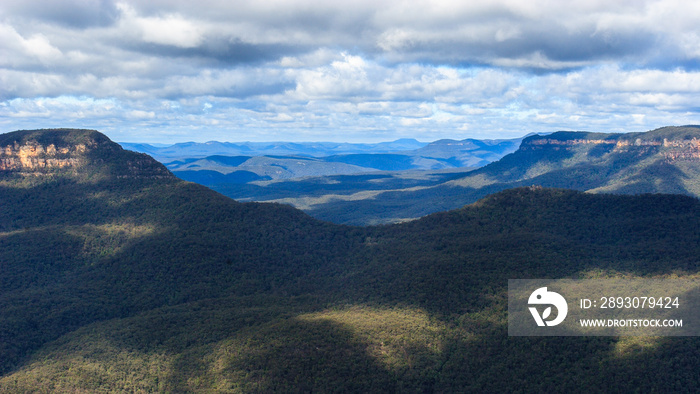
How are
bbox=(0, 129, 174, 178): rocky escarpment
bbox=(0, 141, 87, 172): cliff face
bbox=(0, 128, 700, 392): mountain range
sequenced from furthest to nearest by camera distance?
bbox=(0, 141, 87, 172): cliff face → bbox=(0, 129, 174, 178): rocky escarpment → bbox=(0, 128, 700, 392): mountain range

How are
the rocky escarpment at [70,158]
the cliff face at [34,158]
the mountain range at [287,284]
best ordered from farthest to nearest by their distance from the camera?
1. the cliff face at [34,158]
2. the rocky escarpment at [70,158]
3. the mountain range at [287,284]

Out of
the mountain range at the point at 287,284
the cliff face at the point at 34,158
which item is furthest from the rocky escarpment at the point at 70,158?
the mountain range at the point at 287,284

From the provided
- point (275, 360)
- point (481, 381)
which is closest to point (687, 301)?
point (481, 381)

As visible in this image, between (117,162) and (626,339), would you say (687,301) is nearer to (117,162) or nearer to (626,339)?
(626,339)

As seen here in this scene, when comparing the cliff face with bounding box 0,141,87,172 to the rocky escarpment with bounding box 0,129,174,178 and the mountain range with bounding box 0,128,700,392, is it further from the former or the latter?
the mountain range with bounding box 0,128,700,392

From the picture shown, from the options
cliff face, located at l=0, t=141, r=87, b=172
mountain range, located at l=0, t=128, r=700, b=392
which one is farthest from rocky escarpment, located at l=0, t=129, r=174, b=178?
mountain range, located at l=0, t=128, r=700, b=392

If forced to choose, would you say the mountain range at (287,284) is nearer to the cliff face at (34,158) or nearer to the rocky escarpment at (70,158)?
the cliff face at (34,158)
